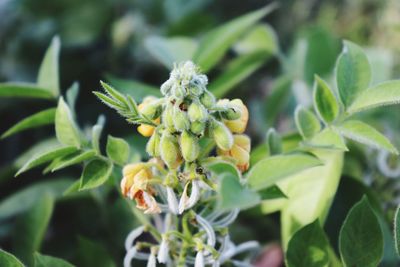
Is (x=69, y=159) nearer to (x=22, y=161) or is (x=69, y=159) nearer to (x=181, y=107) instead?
(x=181, y=107)

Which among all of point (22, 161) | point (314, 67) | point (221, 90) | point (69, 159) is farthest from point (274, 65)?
point (69, 159)

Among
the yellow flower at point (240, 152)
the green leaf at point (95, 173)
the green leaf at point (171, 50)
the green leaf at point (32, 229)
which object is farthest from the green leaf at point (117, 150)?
the green leaf at point (171, 50)

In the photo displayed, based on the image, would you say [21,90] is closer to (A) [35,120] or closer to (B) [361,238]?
(A) [35,120]

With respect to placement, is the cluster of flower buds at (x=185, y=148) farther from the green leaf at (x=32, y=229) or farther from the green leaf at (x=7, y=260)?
the green leaf at (x=32, y=229)

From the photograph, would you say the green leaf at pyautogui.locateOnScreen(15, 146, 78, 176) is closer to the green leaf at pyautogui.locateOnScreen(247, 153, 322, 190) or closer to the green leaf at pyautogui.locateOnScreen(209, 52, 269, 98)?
the green leaf at pyautogui.locateOnScreen(247, 153, 322, 190)

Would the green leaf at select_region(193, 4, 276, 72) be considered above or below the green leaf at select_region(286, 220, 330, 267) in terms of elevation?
above

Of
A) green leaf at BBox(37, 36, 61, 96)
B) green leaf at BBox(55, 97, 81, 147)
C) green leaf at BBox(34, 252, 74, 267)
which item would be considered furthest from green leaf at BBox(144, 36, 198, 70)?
green leaf at BBox(34, 252, 74, 267)
